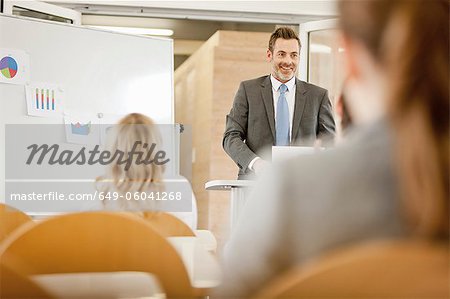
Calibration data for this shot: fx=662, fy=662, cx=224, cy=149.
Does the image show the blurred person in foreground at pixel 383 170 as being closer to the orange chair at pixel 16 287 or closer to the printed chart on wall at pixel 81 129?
the orange chair at pixel 16 287

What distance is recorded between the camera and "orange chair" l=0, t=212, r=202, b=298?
1.11 m

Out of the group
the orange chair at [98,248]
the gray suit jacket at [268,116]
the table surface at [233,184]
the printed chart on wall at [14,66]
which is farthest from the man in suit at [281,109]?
the orange chair at [98,248]

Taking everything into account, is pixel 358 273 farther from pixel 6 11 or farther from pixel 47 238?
pixel 6 11

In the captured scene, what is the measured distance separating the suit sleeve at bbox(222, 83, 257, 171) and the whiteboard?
5.15 ft

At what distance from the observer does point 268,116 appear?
382cm

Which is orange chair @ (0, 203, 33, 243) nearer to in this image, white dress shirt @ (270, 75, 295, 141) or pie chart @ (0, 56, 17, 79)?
white dress shirt @ (270, 75, 295, 141)

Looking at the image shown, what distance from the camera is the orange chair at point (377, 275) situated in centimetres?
74

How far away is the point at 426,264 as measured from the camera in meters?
0.75

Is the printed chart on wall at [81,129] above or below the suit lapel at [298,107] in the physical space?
below

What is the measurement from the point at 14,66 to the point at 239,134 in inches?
74.0

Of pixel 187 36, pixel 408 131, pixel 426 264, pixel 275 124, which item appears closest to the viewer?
pixel 426 264

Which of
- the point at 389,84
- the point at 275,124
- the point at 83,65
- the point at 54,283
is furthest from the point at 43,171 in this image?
the point at 389,84

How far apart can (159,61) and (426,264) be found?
472 centimetres

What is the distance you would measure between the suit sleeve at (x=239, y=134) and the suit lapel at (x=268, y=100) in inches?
4.4
